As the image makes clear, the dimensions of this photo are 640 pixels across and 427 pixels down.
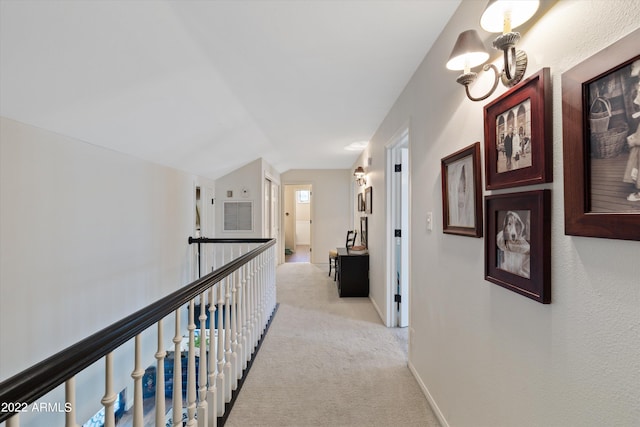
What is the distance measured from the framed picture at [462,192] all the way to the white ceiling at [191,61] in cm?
78

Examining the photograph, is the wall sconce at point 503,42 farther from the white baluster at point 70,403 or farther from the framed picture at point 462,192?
the white baluster at point 70,403

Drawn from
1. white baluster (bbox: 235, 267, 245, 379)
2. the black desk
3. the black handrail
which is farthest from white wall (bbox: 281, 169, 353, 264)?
the black handrail

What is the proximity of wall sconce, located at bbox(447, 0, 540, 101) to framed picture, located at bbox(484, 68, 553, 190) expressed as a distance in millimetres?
69

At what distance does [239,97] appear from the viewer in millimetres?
2619

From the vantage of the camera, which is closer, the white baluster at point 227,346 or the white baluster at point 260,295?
the white baluster at point 227,346

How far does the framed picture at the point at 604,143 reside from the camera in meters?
0.65

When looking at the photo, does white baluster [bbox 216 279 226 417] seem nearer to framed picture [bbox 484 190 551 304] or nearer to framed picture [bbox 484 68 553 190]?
framed picture [bbox 484 190 551 304]

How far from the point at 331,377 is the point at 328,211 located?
16.1 ft

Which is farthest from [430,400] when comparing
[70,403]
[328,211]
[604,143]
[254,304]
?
[328,211]

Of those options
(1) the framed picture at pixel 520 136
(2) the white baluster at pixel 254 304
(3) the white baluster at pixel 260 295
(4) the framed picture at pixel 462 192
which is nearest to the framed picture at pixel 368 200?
(3) the white baluster at pixel 260 295

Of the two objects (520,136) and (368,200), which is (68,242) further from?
(368,200)

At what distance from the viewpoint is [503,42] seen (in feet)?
2.98

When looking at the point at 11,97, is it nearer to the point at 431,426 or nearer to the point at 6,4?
the point at 6,4

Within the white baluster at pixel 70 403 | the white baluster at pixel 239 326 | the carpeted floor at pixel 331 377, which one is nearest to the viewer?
the white baluster at pixel 70 403
